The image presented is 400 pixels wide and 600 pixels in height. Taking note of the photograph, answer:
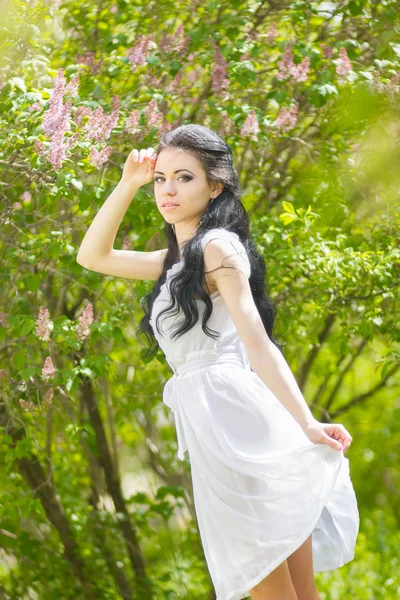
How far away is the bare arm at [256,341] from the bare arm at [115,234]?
0.34 meters

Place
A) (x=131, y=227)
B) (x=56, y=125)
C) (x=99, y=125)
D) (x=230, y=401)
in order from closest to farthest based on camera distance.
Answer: (x=230, y=401) → (x=56, y=125) → (x=99, y=125) → (x=131, y=227)

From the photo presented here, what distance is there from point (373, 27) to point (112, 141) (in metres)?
1.12

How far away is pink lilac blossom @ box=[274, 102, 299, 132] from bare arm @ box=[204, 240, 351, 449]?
1166 millimetres

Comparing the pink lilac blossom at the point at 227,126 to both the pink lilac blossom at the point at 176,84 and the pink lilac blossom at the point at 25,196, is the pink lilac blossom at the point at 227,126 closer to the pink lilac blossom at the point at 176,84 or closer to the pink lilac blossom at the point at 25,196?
the pink lilac blossom at the point at 176,84

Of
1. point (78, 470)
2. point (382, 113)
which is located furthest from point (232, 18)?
point (78, 470)

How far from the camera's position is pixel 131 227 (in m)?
3.33

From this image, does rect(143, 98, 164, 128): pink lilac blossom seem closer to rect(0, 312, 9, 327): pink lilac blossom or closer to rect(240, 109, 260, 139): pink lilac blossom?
rect(240, 109, 260, 139): pink lilac blossom

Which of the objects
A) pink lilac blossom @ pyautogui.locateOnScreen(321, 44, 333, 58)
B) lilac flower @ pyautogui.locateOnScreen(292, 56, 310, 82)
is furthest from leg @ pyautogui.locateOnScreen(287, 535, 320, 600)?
pink lilac blossom @ pyautogui.locateOnScreen(321, 44, 333, 58)

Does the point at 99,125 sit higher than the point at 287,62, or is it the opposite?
the point at 287,62

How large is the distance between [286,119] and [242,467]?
60.8 inches

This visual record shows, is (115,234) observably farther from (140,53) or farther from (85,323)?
(140,53)

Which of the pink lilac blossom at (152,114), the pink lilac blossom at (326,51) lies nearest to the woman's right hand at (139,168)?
the pink lilac blossom at (152,114)

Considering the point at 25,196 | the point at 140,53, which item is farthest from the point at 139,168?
the point at 25,196

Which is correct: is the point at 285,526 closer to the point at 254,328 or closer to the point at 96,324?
the point at 254,328
